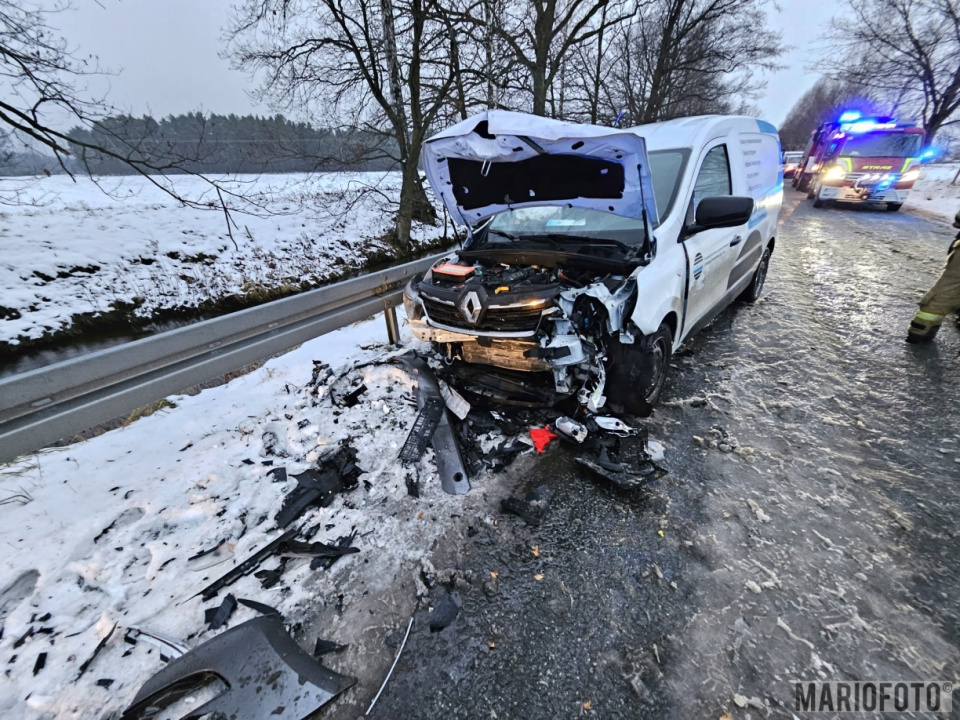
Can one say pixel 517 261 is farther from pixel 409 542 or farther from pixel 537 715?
pixel 537 715

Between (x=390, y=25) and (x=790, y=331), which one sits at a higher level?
(x=390, y=25)

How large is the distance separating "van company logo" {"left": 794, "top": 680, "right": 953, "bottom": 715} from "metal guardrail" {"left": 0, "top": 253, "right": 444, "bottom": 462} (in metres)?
4.20

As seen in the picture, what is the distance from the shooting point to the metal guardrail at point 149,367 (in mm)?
2506

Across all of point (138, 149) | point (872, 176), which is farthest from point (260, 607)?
point (872, 176)

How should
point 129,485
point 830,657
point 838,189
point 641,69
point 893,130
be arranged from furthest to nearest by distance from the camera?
point 641,69
point 838,189
point 893,130
point 129,485
point 830,657

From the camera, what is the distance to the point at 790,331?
16.0 feet

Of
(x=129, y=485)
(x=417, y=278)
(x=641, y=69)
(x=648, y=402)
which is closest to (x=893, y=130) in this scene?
(x=641, y=69)

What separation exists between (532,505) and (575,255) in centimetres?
185

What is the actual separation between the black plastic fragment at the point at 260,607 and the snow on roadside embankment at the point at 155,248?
479 centimetres

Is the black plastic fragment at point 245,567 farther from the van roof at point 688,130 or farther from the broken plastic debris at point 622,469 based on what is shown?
the van roof at point 688,130

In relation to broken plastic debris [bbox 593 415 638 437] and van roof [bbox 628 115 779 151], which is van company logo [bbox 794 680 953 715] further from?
van roof [bbox 628 115 779 151]

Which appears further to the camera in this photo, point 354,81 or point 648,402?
point 354,81

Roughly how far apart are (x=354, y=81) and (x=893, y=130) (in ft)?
53.9

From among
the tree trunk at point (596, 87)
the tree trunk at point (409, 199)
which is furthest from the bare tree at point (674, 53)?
the tree trunk at point (409, 199)
